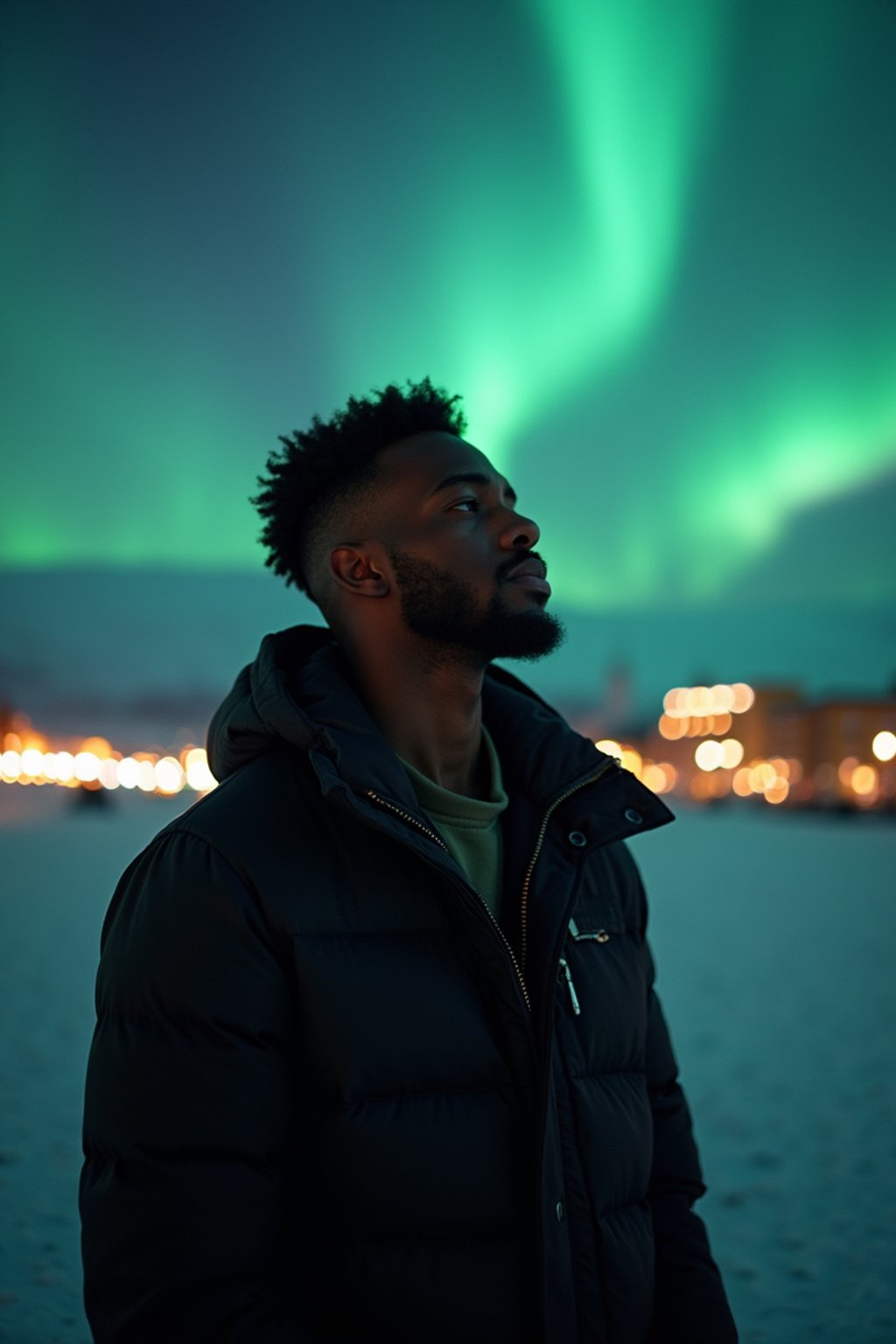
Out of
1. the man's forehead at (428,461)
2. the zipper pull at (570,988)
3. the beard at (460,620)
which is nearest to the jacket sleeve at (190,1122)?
the zipper pull at (570,988)

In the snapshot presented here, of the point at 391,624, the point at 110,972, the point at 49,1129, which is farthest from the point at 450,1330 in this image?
the point at 49,1129

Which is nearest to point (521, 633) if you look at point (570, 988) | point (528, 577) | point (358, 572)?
point (528, 577)

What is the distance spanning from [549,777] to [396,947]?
0.70 m

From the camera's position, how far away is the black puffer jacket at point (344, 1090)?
183 cm

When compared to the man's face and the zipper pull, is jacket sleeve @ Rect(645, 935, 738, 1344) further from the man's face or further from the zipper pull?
the man's face

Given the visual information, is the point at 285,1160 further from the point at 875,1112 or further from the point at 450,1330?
the point at 875,1112

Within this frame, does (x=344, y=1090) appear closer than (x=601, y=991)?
Yes

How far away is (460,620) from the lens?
2.53 meters

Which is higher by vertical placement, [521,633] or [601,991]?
[521,633]

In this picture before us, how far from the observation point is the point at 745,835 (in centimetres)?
3466

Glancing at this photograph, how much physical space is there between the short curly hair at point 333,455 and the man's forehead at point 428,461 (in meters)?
0.06

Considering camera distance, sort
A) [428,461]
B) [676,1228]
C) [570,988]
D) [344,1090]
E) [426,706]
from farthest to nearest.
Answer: [428,461] < [426,706] < [676,1228] < [570,988] < [344,1090]

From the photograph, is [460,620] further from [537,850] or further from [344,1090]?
[344,1090]

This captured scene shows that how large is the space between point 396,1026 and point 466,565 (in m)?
1.16
